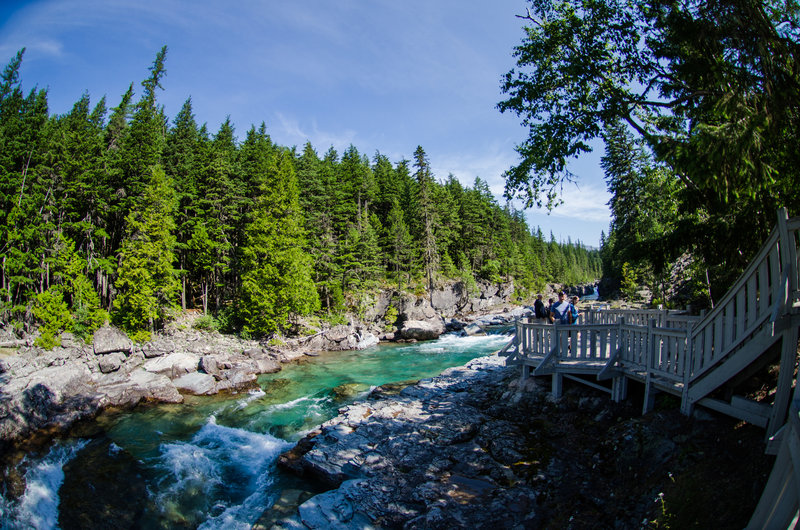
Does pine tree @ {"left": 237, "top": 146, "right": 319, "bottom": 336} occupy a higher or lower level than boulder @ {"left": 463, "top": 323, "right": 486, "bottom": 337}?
higher

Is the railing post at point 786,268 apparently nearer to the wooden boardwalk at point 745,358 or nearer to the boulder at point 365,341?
the wooden boardwalk at point 745,358

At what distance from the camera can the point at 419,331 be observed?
1289 inches

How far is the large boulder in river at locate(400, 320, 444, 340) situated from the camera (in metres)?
32.6

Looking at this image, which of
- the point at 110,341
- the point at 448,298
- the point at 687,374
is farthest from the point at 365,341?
the point at 687,374

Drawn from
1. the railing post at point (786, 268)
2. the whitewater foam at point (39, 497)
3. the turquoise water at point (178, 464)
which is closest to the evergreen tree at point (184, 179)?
the turquoise water at point (178, 464)

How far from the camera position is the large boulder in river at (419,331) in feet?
107

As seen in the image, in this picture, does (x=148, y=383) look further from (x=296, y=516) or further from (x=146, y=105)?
(x=146, y=105)

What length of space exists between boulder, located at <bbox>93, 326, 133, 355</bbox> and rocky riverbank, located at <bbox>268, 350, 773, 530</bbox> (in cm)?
1632

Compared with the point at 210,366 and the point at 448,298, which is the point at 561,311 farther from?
the point at 448,298

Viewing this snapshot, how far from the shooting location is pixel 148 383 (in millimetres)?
16062

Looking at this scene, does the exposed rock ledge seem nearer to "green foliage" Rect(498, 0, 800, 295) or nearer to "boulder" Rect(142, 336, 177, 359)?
"boulder" Rect(142, 336, 177, 359)

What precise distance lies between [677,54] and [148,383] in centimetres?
2070

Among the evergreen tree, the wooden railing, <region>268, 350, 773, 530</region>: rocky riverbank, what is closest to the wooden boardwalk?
the wooden railing

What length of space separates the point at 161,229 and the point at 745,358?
28.5 m
